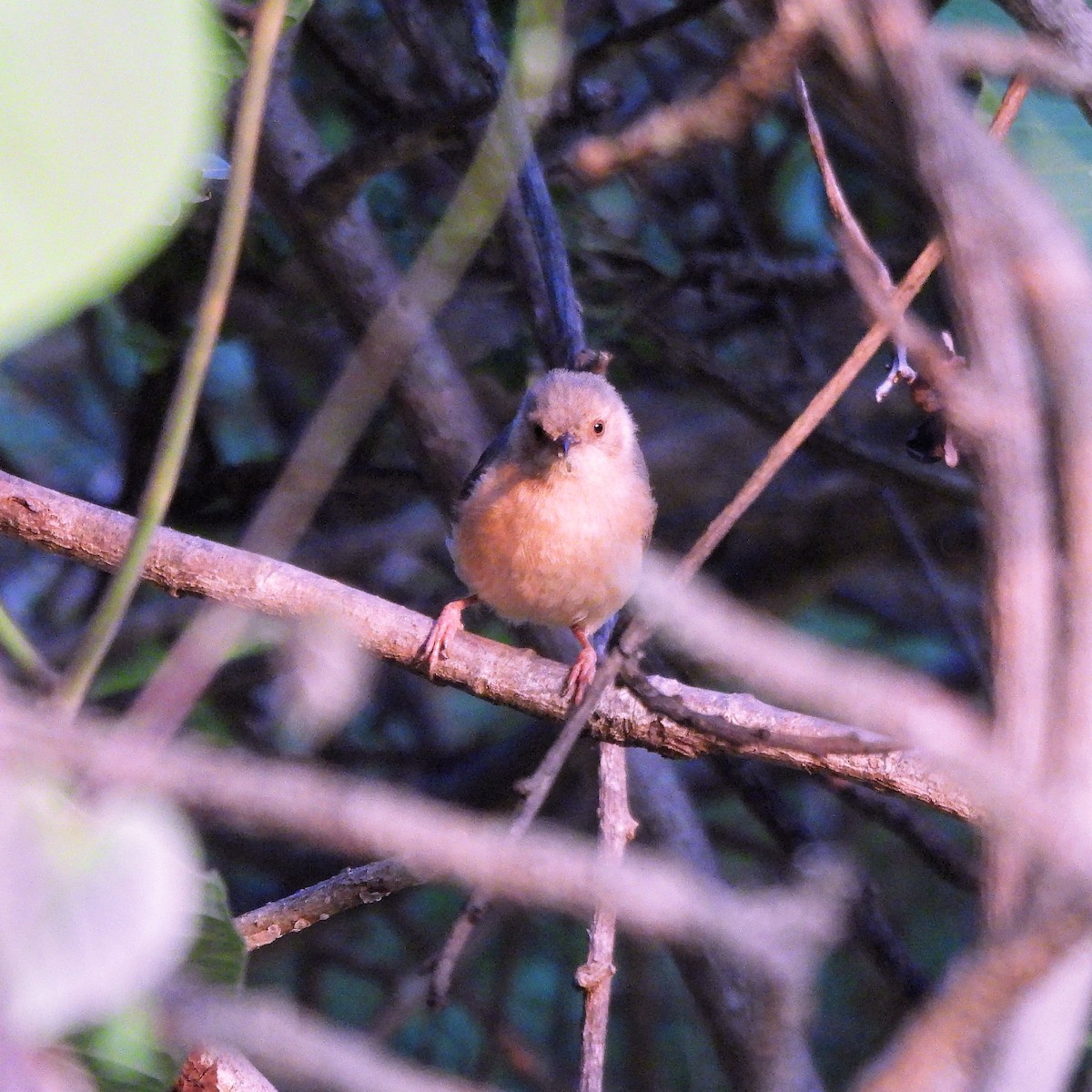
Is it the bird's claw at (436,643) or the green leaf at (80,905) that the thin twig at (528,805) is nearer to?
the green leaf at (80,905)

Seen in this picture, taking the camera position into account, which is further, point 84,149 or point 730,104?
point 730,104

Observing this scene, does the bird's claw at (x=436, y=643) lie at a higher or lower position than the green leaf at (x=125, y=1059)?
higher

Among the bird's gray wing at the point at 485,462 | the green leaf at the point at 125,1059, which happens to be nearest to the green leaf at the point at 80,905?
the green leaf at the point at 125,1059

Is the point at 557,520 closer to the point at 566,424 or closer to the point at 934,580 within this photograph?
the point at 566,424

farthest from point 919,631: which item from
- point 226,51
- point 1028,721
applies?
point 1028,721

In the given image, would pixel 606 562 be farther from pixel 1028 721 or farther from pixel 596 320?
pixel 1028 721

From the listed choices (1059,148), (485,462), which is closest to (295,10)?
(1059,148)
